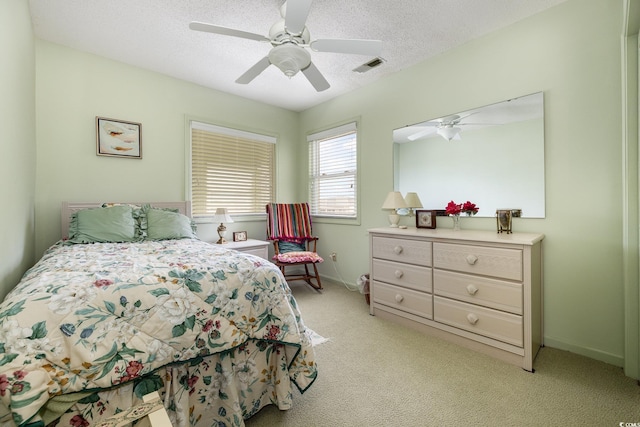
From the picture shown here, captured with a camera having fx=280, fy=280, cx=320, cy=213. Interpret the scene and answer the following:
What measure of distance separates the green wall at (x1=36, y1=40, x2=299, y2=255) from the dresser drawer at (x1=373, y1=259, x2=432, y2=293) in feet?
6.90

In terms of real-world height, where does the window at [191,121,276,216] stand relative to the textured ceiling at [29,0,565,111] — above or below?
below

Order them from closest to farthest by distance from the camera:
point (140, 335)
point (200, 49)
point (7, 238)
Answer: point (140, 335) < point (7, 238) < point (200, 49)

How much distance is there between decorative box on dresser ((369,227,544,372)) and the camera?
6.23 ft

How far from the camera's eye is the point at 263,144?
13.6 ft

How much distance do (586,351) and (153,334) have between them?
280cm

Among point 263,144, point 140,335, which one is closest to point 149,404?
point 140,335

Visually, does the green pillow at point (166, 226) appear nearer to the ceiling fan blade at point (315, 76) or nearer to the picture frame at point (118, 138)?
the picture frame at point (118, 138)

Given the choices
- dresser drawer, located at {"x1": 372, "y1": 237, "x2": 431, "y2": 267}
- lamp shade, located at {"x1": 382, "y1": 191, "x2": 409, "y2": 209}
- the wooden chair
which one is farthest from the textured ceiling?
dresser drawer, located at {"x1": 372, "y1": 237, "x2": 431, "y2": 267}

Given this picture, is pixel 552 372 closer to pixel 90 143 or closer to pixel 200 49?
pixel 200 49

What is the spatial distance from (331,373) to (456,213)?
172 centimetres

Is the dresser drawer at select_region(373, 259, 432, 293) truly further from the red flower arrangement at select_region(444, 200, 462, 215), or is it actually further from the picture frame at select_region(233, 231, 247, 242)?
the picture frame at select_region(233, 231, 247, 242)

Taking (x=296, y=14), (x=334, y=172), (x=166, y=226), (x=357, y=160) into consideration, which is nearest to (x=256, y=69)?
(x=296, y=14)

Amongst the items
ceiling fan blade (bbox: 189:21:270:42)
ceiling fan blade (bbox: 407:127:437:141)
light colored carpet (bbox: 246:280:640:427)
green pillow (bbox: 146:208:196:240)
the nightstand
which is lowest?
light colored carpet (bbox: 246:280:640:427)

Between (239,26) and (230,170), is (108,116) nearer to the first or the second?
(230,170)
